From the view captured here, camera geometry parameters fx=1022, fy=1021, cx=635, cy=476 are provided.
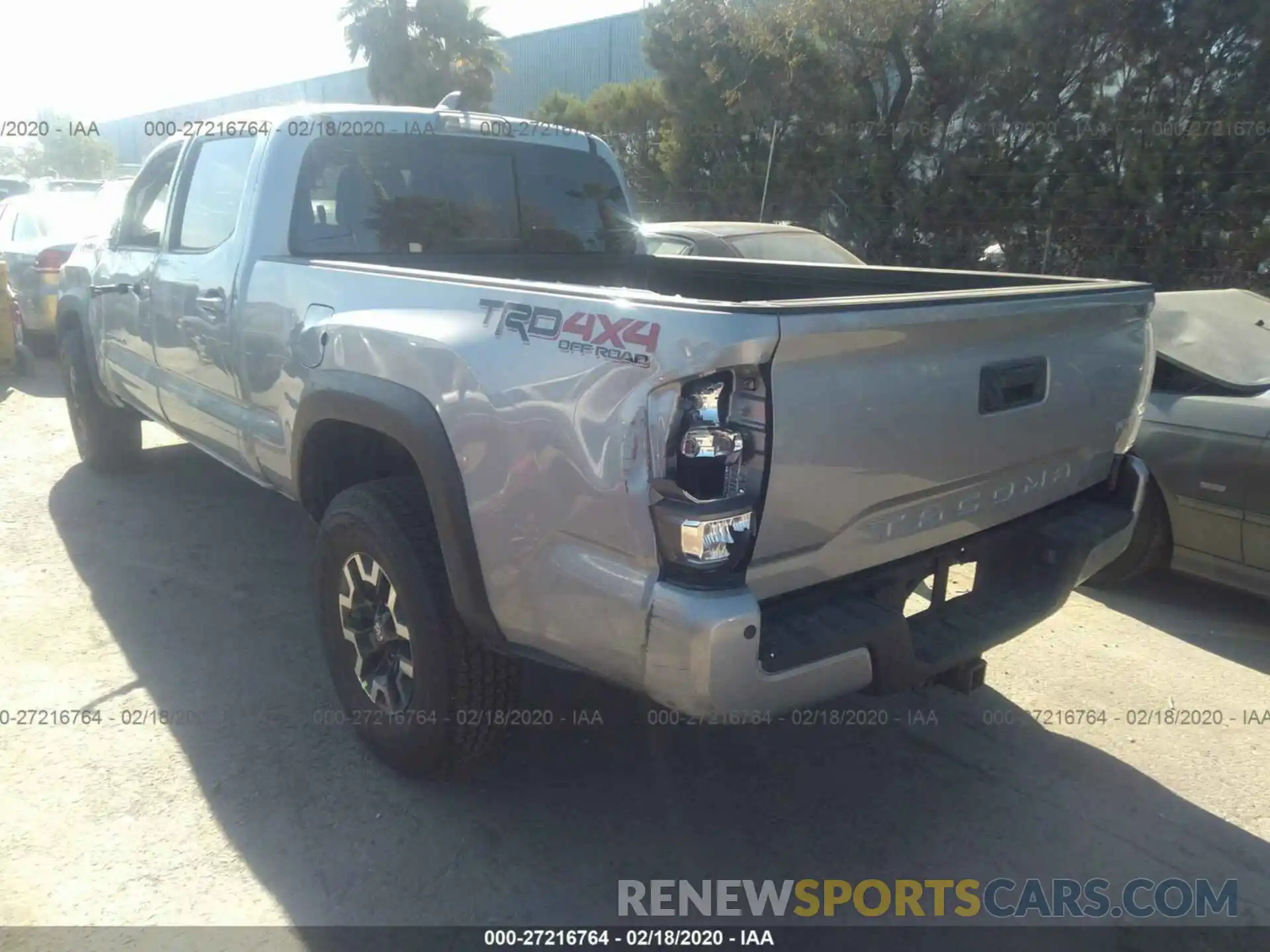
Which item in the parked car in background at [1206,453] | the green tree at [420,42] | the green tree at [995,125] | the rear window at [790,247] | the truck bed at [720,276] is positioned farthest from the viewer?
the green tree at [420,42]

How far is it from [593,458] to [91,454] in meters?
5.16

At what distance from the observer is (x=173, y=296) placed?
14.6ft

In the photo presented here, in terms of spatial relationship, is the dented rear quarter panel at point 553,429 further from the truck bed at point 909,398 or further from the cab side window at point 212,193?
the cab side window at point 212,193

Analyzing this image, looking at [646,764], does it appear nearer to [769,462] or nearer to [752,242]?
[769,462]

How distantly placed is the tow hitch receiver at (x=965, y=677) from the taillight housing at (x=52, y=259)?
9556mm

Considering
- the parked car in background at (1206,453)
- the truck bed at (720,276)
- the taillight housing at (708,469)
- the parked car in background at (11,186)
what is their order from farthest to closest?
the parked car in background at (11,186)
the parked car in background at (1206,453)
the truck bed at (720,276)
the taillight housing at (708,469)

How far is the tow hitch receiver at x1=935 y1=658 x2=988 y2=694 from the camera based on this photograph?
299 centimetres

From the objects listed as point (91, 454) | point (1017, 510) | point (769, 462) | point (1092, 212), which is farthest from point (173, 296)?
point (1092, 212)

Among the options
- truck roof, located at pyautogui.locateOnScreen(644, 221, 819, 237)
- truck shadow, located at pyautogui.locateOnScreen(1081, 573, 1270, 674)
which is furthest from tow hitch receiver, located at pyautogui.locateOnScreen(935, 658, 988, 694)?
truck roof, located at pyautogui.locateOnScreen(644, 221, 819, 237)

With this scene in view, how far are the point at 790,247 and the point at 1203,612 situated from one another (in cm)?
437

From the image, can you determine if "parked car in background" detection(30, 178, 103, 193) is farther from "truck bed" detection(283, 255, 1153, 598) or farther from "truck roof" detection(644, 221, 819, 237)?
"truck bed" detection(283, 255, 1153, 598)

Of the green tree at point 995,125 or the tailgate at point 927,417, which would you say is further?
the green tree at point 995,125

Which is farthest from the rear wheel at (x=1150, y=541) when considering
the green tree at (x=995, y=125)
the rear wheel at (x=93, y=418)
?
the green tree at (x=995, y=125)
